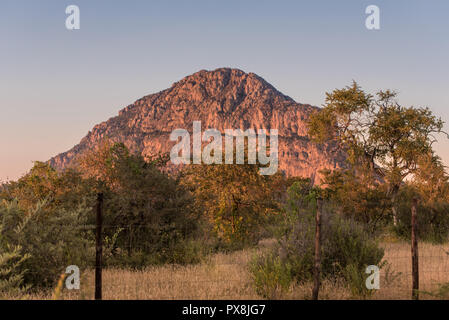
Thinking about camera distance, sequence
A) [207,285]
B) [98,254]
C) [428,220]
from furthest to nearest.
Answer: [428,220], [207,285], [98,254]

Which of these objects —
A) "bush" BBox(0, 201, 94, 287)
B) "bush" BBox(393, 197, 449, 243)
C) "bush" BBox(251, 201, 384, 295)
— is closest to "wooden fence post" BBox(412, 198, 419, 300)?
"bush" BBox(251, 201, 384, 295)

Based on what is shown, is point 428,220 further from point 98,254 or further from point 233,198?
point 98,254

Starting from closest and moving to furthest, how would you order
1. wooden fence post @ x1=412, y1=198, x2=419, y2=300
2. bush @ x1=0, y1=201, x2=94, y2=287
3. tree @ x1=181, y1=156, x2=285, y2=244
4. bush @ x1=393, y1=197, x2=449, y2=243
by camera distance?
wooden fence post @ x1=412, y1=198, x2=419, y2=300 < bush @ x1=0, y1=201, x2=94, y2=287 < tree @ x1=181, y1=156, x2=285, y2=244 < bush @ x1=393, y1=197, x2=449, y2=243

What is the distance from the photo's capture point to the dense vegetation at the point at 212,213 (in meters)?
9.67

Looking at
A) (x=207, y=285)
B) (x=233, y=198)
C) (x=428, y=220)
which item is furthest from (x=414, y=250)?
(x=428, y=220)

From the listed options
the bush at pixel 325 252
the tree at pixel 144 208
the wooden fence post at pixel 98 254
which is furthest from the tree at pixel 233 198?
the wooden fence post at pixel 98 254

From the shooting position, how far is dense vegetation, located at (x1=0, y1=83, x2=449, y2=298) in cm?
967

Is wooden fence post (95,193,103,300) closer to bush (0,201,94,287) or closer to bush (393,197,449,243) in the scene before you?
bush (0,201,94,287)

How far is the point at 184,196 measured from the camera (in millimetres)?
14484

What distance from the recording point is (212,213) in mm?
19984
